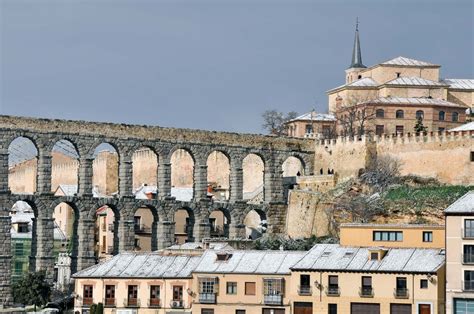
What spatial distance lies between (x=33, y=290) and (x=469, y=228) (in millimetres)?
44848

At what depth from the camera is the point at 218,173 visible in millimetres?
165500

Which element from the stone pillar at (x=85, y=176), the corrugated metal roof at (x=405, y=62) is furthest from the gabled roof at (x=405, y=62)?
the stone pillar at (x=85, y=176)

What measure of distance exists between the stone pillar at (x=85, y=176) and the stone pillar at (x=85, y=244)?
8.96ft

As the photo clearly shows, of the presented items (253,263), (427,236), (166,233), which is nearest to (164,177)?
(166,233)

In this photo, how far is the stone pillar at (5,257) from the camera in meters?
127

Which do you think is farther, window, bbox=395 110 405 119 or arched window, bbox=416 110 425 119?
window, bbox=395 110 405 119

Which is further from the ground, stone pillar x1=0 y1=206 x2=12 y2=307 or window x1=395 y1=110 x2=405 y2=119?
window x1=395 y1=110 x2=405 y2=119

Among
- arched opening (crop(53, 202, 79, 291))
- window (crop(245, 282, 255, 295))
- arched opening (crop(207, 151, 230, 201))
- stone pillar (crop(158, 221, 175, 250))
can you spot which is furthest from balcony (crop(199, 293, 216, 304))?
arched opening (crop(207, 151, 230, 201))

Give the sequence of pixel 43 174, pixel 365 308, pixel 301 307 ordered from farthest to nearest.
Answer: pixel 43 174 → pixel 301 307 → pixel 365 308

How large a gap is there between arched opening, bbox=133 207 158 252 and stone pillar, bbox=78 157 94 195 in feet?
32.9

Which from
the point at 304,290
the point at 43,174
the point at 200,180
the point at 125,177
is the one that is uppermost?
the point at 43,174

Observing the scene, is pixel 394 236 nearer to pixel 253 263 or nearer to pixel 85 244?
pixel 253 263

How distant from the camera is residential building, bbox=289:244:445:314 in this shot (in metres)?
91.3

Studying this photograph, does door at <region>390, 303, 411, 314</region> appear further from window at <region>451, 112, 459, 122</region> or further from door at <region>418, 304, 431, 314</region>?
window at <region>451, 112, 459, 122</region>
